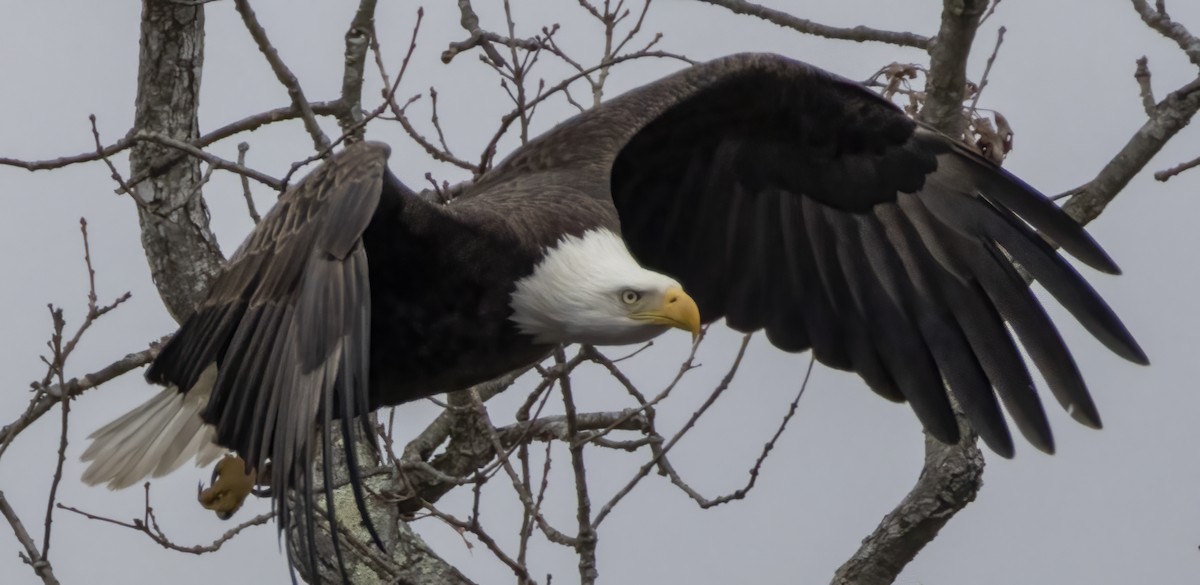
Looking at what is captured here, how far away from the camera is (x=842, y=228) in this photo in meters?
5.20

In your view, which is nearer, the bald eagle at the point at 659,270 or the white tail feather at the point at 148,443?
the bald eagle at the point at 659,270

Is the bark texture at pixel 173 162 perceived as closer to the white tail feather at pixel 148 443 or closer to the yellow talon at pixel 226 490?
the white tail feather at pixel 148 443

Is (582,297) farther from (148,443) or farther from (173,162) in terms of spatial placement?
(148,443)

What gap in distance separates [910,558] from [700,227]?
1299mm

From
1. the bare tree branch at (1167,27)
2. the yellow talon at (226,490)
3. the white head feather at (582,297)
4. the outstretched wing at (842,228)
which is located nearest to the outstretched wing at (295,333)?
the white head feather at (582,297)

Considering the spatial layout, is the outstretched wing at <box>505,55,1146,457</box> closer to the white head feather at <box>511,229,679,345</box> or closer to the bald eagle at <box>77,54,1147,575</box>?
the bald eagle at <box>77,54,1147,575</box>

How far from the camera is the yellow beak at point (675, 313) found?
4016mm

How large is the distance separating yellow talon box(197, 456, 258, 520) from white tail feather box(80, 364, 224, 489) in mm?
97

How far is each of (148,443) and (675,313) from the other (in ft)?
5.83

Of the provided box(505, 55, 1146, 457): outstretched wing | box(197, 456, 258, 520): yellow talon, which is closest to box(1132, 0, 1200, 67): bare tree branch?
box(505, 55, 1146, 457): outstretched wing

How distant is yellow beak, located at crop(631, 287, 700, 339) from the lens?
13.2ft

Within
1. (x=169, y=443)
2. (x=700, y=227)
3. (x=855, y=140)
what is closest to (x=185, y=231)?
(x=169, y=443)

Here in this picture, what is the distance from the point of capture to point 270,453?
3338 mm

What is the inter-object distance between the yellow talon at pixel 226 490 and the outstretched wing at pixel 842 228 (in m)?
1.22
